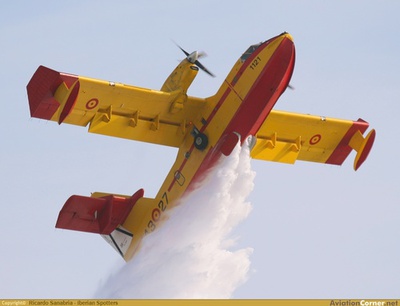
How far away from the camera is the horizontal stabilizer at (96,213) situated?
106ft

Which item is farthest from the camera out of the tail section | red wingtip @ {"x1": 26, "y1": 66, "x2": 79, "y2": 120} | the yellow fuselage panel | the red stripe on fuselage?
the tail section

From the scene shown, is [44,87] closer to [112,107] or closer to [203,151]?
[112,107]

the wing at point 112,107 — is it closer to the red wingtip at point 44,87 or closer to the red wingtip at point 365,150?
the red wingtip at point 44,87

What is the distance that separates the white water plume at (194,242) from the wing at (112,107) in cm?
202

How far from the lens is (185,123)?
31.5 meters

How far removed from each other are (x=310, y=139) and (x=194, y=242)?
5.62 meters

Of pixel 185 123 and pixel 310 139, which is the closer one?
pixel 185 123

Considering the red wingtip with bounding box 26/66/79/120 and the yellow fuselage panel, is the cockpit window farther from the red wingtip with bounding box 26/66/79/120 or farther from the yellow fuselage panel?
the red wingtip with bounding box 26/66/79/120

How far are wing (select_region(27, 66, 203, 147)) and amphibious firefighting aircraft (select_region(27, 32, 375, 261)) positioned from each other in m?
0.03

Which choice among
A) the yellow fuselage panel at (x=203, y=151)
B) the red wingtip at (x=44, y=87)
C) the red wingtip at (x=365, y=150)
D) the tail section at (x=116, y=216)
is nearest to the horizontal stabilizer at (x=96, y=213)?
the tail section at (x=116, y=216)

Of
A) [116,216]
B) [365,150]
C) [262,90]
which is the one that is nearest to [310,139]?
[365,150]

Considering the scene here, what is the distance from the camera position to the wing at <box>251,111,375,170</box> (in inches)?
1283

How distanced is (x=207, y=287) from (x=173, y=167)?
13.9ft

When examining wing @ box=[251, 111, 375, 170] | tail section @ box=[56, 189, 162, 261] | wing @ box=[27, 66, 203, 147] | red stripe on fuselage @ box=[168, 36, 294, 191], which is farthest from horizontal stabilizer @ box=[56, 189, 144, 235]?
wing @ box=[251, 111, 375, 170]
